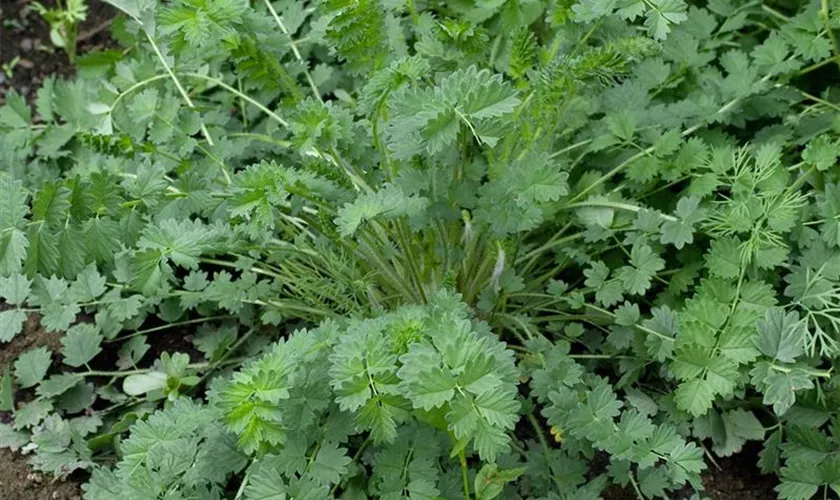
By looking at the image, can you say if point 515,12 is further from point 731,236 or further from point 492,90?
point 731,236

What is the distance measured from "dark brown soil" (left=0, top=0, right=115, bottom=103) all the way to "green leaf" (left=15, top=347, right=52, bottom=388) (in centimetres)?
88

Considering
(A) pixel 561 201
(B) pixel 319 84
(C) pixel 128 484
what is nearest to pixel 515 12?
(A) pixel 561 201

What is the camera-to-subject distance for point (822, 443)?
68.5 inches

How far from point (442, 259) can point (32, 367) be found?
0.82 metres

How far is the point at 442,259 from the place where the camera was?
1862mm

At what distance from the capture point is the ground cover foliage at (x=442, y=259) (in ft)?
5.03

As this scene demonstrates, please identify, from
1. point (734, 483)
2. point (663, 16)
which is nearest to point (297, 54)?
point (663, 16)

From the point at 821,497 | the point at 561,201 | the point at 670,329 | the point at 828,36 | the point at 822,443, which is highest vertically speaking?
the point at 828,36

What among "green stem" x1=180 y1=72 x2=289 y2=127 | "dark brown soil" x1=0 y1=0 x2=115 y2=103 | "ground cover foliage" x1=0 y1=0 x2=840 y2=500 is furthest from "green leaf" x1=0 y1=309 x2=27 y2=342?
"dark brown soil" x1=0 y1=0 x2=115 y2=103

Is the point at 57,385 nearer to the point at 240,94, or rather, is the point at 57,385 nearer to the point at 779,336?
the point at 240,94

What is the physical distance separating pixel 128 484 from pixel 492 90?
0.82 m

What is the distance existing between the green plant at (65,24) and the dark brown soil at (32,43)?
1.5 inches

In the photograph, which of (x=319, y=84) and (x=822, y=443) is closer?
(x=822, y=443)

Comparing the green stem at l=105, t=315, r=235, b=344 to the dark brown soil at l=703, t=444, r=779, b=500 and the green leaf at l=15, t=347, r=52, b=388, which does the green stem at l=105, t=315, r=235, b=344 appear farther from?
the dark brown soil at l=703, t=444, r=779, b=500
